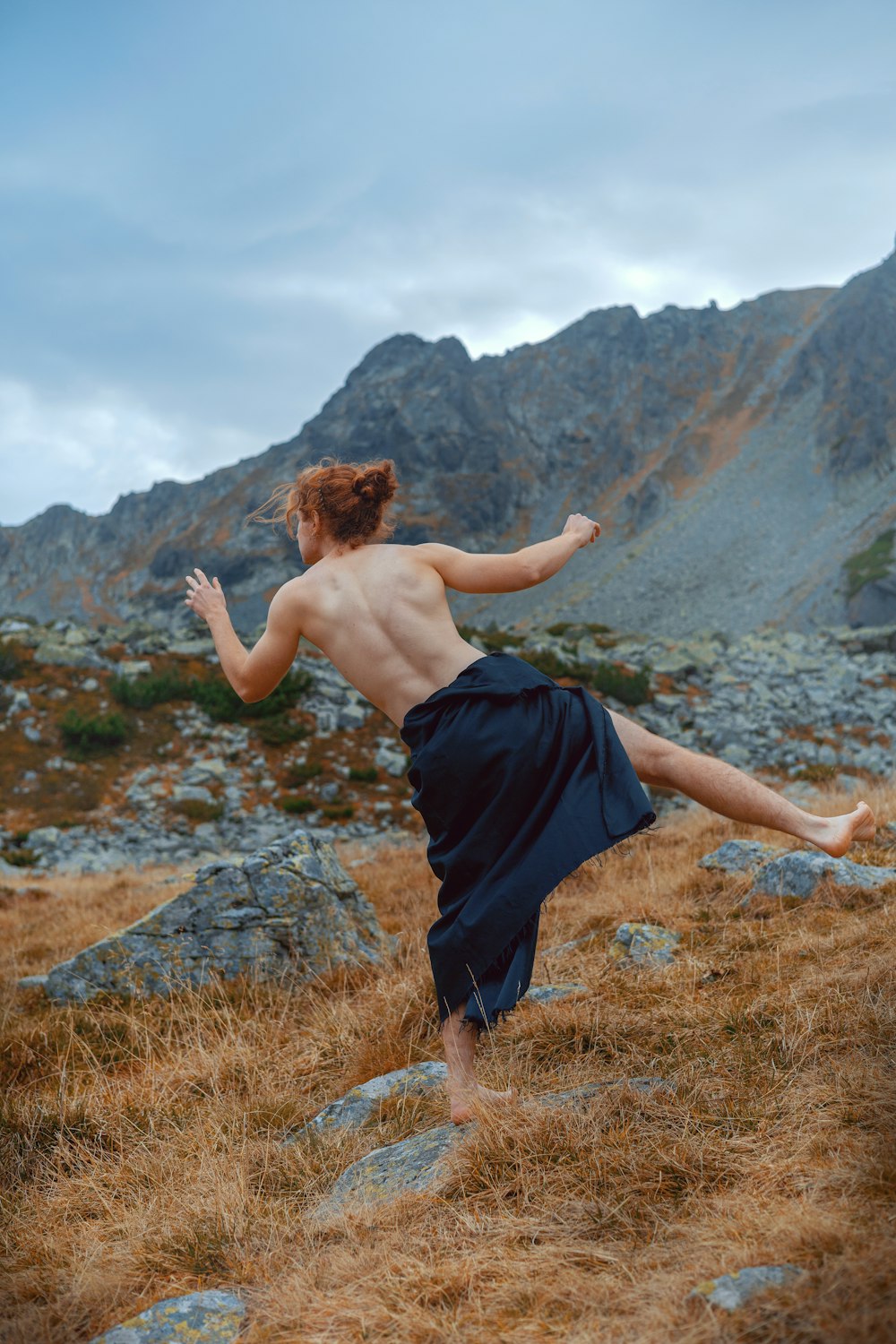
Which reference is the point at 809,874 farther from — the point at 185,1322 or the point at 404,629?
the point at 185,1322

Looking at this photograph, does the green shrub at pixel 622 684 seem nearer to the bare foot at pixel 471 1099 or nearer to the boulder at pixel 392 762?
the boulder at pixel 392 762

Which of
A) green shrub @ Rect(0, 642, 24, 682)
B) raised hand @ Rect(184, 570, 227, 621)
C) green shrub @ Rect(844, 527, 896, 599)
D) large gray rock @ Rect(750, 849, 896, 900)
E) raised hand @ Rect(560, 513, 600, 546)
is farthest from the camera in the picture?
green shrub @ Rect(844, 527, 896, 599)

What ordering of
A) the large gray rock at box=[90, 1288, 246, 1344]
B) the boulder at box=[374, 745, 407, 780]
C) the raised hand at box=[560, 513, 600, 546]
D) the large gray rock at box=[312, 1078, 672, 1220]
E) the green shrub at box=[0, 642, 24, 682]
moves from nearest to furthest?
the large gray rock at box=[90, 1288, 246, 1344], the large gray rock at box=[312, 1078, 672, 1220], the raised hand at box=[560, 513, 600, 546], the boulder at box=[374, 745, 407, 780], the green shrub at box=[0, 642, 24, 682]

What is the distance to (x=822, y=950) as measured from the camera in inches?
140

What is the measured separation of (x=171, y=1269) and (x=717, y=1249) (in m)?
1.34

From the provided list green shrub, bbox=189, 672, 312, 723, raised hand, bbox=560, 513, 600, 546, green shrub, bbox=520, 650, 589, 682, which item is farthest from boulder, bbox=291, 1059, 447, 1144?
green shrub, bbox=520, 650, 589, 682

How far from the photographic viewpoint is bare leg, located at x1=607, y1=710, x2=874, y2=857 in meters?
2.76

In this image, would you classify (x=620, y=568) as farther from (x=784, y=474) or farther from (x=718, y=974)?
(x=718, y=974)

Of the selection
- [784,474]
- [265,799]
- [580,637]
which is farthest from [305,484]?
[784,474]

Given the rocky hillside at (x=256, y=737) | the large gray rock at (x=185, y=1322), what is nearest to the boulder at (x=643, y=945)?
the large gray rock at (x=185, y=1322)

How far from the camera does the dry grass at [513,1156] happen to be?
1709 mm

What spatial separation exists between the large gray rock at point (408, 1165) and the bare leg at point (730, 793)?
89 cm

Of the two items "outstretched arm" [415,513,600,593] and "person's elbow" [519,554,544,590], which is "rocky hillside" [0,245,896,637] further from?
"person's elbow" [519,554,544,590]

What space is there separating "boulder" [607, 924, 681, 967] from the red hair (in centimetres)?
225
